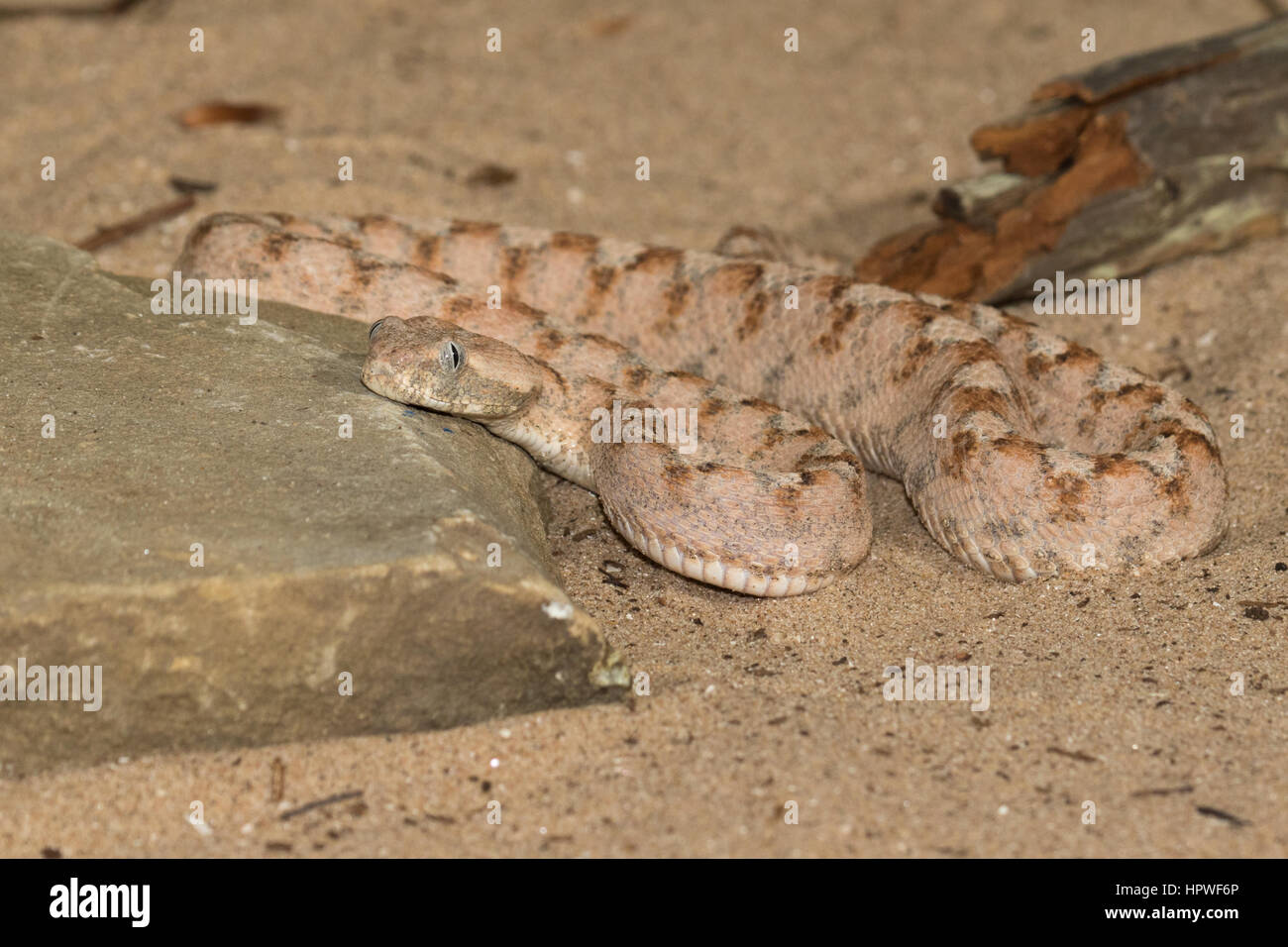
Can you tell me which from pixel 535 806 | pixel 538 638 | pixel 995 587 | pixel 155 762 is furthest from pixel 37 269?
pixel 995 587

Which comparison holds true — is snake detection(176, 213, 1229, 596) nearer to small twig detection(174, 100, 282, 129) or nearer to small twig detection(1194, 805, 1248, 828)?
small twig detection(1194, 805, 1248, 828)

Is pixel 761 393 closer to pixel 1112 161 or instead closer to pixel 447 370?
pixel 447 370

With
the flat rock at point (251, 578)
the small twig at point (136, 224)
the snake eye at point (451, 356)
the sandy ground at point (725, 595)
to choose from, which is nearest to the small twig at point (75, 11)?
the sandy ground at point (725, 595)

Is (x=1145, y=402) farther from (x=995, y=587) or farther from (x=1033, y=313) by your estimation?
(x=1033, y=313)

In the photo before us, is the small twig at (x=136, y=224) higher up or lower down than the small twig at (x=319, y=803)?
higher up

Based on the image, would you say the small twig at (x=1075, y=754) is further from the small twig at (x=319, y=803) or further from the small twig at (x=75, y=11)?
the small twig at (x=75, y=11)

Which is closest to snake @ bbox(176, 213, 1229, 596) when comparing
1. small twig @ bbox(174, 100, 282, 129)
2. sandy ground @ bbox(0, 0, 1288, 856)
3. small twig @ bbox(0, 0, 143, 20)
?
sandy ground @ bbox(0, 0, 1288, 856)

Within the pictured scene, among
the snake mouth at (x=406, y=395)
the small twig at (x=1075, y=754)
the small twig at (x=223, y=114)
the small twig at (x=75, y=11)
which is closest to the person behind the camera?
the small twig at (x=1075, y=754)
